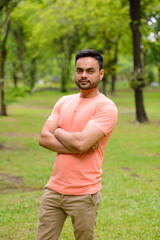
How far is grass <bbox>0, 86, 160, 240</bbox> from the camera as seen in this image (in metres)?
4.61

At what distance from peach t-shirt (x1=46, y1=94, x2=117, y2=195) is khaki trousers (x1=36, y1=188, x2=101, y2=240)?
0.06 meters

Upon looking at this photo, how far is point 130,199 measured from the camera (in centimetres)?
586

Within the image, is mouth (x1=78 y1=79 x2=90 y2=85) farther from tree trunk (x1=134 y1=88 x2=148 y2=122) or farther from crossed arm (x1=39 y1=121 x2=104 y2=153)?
tree trunk (x1=134 y1=88 x2=148 y2=122)

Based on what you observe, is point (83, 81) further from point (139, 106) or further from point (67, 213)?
point (139, 106)

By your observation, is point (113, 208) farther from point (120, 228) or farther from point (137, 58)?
point (137, 58)

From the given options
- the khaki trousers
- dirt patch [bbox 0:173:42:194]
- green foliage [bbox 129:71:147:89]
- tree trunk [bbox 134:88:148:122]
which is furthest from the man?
tree trunk [bbox 134:88:148:122]

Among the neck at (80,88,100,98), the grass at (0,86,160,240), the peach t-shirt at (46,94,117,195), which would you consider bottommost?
the grass at (0,86,160,240)

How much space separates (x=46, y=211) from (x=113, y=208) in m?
2.80

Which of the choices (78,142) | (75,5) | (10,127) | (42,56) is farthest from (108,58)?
(78,142)

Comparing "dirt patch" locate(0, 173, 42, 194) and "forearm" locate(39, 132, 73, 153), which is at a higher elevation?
"forearm" locate(39, 132, 73, 153)

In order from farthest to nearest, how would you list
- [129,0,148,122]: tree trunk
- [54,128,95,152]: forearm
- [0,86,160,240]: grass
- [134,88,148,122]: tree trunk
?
[134,88,148,122]: tree trunk < [129,0,148,122]: tree trunk < [0,86,160,240]: grass < [54,128,95,152]: forearm

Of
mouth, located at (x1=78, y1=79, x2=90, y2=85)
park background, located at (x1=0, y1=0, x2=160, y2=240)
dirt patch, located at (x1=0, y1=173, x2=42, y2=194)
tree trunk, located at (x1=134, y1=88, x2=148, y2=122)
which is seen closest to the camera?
mouth, located at (x1=78, y1=79, x2=90, y2=85)

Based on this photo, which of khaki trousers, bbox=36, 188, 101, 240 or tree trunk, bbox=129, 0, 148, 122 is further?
tree trunk, bbox=129, 0, 148, 122

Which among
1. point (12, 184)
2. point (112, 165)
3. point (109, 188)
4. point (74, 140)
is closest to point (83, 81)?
point (74, 140)
